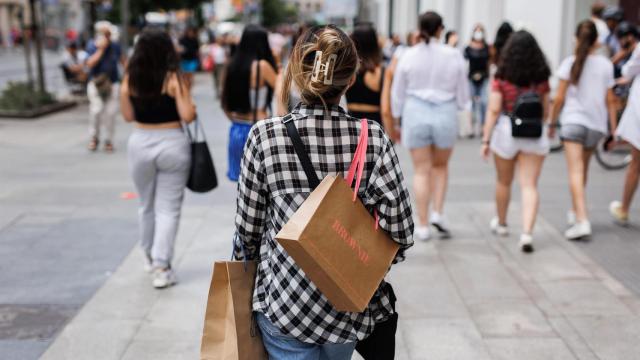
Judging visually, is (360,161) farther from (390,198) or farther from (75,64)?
(75,64)

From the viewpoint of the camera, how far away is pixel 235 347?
247 cm

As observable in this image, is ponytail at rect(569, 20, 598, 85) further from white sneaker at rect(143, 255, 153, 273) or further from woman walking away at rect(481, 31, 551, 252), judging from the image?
white sneaker at rect(143, 255, 153, 273)

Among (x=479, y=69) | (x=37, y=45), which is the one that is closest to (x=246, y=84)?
(x=479, y=69)

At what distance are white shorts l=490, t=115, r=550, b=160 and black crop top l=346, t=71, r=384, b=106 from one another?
3.37 ft

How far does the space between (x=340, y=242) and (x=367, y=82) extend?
177 inches

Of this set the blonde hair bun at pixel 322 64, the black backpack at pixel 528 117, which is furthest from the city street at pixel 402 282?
the blonde hair bun at pixel 322 64

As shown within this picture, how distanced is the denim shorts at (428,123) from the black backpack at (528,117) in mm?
534

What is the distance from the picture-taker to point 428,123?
6.19m

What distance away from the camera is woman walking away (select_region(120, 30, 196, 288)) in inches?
199

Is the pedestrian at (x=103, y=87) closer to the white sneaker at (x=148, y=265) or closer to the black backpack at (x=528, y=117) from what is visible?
the white sneaker at (x=148, y=265)

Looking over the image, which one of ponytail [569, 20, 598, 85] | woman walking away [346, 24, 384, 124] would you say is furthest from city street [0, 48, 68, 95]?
ponytail [569, 20, 598, 85]

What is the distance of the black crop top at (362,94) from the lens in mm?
6566

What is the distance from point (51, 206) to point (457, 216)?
3.92 meters

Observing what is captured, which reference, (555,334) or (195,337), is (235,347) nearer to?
(195,337)
